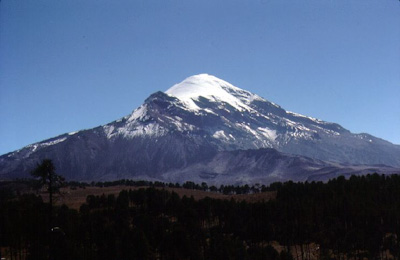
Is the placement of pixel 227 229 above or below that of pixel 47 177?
below

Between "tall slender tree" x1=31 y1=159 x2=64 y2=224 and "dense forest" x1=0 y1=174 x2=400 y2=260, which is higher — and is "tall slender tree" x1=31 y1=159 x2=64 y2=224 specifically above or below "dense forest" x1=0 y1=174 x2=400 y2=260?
above

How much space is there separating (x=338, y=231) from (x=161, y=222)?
5162 cm

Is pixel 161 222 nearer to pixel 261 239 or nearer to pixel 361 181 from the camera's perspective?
pixel 261 239

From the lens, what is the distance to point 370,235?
461ft

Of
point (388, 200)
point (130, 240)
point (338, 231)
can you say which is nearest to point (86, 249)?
point (130, 240)

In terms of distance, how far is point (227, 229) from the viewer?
167m

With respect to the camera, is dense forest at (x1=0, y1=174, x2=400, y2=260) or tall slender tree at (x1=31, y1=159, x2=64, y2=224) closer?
tall slender tree at (x1=31, y1=159, x2=64, y2=224)

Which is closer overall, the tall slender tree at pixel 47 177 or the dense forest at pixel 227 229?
the tall slender tree at pixel 47 177

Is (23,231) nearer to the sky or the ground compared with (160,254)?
nearer to the sky

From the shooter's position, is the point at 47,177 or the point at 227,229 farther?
the point at 227,229

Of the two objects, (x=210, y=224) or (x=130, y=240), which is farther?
(x=210, y=224)

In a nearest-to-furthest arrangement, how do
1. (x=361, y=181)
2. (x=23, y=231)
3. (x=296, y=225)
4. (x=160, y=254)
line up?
(x=23, y=231) → (x=160, y=254) → (x=296, y=225) → (x=361, y=181)

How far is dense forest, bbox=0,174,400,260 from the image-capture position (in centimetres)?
11938

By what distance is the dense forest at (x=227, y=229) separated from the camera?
119 metres
